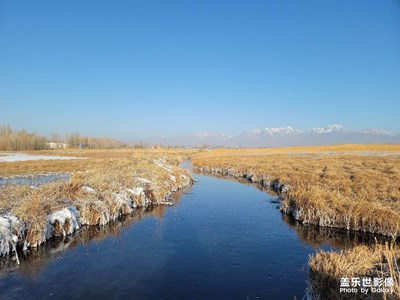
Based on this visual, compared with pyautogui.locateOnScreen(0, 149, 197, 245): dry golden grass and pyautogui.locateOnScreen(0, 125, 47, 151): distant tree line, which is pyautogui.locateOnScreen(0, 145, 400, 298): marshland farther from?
pyautogui.locateOnScreen(0, 125, 47, 151): distant tree line

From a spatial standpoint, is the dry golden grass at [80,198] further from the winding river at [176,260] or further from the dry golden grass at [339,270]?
the dry golden grass at [339,270]

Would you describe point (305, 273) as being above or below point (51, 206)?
below

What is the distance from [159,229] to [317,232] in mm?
8428

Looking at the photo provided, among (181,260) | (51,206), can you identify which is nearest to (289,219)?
(181,260)

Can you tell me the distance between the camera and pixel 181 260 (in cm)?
1115

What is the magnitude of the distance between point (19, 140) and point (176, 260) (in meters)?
140

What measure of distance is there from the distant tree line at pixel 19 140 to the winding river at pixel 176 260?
130 metres

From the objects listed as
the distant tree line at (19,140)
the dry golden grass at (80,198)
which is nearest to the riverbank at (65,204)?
the dry golden grass at (80,198)

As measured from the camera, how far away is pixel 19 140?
412 ft

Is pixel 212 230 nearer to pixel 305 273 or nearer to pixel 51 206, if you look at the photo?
pixel 305 273

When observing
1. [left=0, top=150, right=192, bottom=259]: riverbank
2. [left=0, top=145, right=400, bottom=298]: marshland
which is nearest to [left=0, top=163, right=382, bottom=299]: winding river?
[left=0, top=145, right=400, bottom=298]: marshland

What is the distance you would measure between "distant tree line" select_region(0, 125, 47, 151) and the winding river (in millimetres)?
129975

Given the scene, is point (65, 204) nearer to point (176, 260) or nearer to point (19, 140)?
point (176, 260)

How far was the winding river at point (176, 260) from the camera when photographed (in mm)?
8820
